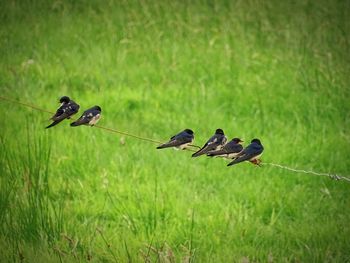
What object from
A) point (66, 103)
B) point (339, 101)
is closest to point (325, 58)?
point (339, 101)

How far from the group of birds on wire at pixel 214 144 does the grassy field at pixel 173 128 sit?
52cm

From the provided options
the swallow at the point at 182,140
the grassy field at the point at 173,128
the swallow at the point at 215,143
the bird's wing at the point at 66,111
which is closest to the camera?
the swallow at the point at 215,143

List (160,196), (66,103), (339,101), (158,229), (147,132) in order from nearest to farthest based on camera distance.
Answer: (66,103) → (158,229) → (160,196) → (147,132) → (339,101)

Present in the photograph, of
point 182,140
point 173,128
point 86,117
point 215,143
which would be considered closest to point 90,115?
point 86,117

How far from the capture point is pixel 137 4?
39.4 feet

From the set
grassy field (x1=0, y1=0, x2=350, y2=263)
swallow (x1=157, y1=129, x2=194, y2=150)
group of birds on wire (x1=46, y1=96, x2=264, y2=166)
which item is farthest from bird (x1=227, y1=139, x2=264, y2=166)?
grassy field (x1=0, y1=0, x2=350, y2=263)

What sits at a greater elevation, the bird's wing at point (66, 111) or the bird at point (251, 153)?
the bird's wing at point (66, 111)

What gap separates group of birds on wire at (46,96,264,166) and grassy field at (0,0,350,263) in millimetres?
525

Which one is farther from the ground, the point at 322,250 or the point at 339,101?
the point at 339,101

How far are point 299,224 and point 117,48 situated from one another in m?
5.15

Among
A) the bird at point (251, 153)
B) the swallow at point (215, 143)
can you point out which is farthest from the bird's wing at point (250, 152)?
the swallow at point (215, 143)

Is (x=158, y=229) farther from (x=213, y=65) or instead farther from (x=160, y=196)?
(x=213, y=65)

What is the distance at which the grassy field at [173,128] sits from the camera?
555 centimetres

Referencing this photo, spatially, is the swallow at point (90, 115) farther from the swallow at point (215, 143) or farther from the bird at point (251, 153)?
the bird at point (251, 153)
